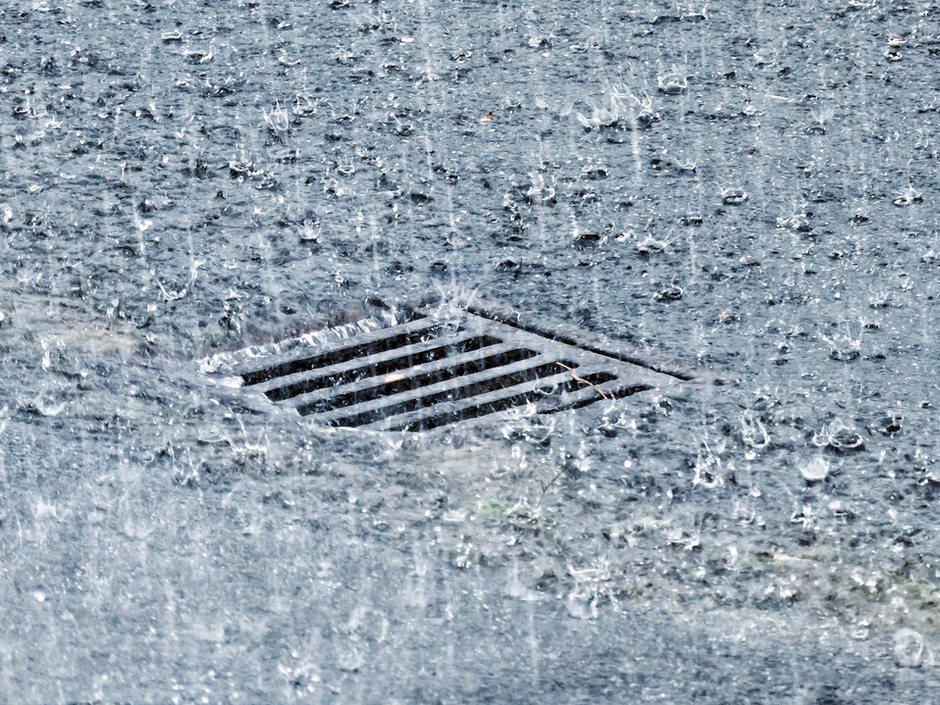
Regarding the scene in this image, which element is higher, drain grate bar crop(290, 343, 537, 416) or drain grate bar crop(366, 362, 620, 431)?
drain grate bar crop(290, 343, 537, 416)

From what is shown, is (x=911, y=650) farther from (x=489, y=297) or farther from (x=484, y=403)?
(x=489, y=297)

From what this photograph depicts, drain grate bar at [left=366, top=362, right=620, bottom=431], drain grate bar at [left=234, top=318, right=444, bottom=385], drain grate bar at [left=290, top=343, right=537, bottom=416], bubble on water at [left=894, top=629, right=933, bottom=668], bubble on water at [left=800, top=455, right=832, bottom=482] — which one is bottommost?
bubble on water at [left=894, top=629, right=933, bottom=668]

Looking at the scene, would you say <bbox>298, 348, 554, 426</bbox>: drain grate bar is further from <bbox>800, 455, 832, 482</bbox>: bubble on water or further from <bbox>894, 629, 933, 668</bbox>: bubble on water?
<bbox>894, 629, 933, 668</bbox>: bubble on water

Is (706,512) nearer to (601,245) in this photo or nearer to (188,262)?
(601,245)

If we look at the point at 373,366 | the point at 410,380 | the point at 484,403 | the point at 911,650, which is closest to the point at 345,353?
the point at 373,366

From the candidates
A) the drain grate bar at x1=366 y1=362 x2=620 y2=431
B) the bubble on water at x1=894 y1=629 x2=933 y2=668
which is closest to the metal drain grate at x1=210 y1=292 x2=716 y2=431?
the drain grate bar at x1=366 y1=362 x2=620 y2=431
